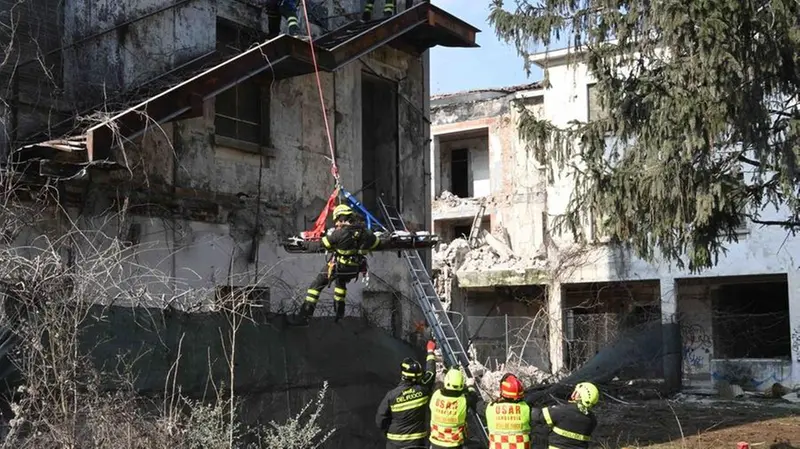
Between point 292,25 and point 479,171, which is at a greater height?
point 479,171

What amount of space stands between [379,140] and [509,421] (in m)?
7.95

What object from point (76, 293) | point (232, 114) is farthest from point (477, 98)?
point (76, 293)

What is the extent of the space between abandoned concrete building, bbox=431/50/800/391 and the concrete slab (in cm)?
3

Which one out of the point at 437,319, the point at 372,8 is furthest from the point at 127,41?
the point at 437,319

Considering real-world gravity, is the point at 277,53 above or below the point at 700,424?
above

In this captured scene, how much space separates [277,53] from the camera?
11.4m

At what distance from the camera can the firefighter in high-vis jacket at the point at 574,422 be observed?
334 inches

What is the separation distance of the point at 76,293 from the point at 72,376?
695mm

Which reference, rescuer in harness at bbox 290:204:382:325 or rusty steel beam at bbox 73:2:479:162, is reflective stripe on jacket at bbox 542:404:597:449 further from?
rusty steel beam at bbox 73:2:479:162

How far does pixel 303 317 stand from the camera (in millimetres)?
9844

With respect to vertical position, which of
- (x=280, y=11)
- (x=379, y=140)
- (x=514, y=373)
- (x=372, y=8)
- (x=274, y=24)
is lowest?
(x=514, y=373)

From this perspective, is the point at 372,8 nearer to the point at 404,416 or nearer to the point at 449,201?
the point at 404,416

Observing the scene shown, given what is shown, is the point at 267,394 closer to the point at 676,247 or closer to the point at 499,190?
the point at 676,247

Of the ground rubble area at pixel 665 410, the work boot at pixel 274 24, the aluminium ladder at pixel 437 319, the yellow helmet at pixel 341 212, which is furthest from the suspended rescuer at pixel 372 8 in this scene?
the ground rubble area at pixel 665 410
